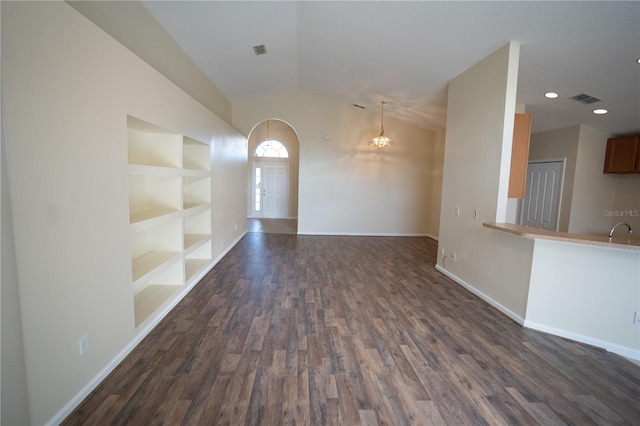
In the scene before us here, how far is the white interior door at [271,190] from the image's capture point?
389 inches

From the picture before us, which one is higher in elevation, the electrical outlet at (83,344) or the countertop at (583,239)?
the countertop at (583,239)

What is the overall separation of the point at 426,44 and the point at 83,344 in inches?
167

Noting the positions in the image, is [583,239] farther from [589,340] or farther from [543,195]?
[543,195]

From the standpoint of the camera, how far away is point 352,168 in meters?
7.01

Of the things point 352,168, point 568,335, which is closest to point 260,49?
point 352,168

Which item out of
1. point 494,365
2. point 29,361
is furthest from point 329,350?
point 29,361

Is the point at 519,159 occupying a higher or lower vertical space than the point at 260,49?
lower

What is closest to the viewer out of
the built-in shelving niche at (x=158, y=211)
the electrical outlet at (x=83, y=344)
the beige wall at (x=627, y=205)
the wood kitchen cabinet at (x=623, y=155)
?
the electrical outlet at (x=83, y=344)

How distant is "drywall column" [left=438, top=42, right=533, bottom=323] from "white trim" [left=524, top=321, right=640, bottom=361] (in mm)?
137

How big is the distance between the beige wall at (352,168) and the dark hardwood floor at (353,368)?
12.3 feet

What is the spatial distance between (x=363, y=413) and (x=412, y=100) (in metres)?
5.15

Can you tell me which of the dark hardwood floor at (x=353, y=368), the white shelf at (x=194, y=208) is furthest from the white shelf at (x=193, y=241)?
the dark hardwood floor at (x=353, y=368)

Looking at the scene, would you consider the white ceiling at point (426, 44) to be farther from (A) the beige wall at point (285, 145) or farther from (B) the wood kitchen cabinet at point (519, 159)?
(A) the beige wall at point (285, 145)

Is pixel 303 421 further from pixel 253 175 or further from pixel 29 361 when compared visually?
pixel 253 175
